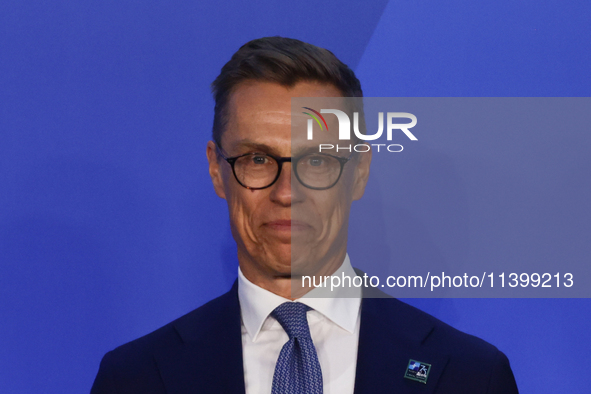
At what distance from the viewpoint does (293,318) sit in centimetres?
208

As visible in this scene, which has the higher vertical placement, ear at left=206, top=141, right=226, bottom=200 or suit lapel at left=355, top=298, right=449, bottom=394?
ear at left=206, top=141, right=226, bottom=200

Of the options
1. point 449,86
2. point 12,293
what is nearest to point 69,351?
point 12,293

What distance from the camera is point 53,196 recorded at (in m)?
2.73

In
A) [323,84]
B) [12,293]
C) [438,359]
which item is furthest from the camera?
[12,293]

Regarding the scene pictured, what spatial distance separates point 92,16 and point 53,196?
2.53 ft

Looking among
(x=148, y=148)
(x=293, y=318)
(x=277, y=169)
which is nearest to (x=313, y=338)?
(x=293, y=318)

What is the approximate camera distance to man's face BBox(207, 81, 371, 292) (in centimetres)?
211

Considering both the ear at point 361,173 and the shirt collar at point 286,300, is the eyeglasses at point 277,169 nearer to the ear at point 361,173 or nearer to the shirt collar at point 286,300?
the ear at point 361,173

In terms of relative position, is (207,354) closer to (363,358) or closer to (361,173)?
(363,358)

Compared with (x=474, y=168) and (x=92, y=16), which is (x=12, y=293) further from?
(x=474, y=168)

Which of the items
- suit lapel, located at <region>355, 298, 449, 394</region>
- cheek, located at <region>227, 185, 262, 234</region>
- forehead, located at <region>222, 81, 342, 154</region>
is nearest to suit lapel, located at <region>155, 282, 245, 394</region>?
cheek, located at <region>227, 185, 262, 234</region>

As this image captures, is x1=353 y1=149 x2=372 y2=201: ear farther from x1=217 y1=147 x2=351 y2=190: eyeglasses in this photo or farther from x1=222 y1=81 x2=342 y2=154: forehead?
x1=222 y1=81 x2=342 y2=154: forehead

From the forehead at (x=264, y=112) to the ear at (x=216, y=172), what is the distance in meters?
0.09

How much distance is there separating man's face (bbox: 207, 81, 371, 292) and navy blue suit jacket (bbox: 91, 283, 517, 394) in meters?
0.22
